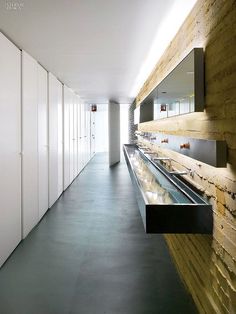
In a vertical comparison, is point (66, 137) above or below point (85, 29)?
below

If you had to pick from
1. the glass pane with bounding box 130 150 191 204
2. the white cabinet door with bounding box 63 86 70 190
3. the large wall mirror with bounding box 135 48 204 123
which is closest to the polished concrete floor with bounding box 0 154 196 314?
the glass pane with bounding box 130 150 191 204

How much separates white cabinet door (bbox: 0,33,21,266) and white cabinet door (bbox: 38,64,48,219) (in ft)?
3.51

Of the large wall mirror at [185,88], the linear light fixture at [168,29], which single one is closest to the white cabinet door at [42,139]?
the linear light fixture at [168,29]

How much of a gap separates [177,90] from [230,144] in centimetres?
158

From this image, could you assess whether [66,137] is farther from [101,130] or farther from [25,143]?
[101,130]

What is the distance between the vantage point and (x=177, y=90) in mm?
3240

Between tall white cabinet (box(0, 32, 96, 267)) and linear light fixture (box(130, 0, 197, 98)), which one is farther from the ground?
linear light fixture (box(130, 0, 197, 98))

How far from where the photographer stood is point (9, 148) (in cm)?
348

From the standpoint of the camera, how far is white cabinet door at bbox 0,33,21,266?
3.27 meters

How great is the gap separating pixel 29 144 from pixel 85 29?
1789 mm

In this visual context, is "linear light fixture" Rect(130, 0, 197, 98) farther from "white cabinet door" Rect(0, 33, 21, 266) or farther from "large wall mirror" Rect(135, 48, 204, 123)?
"white cabinet door" Rect(0, 33, 21, 266)

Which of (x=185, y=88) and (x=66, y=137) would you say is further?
(x=66, y=137)

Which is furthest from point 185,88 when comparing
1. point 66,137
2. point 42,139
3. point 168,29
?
point 66,137

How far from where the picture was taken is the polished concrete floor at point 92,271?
2.61 metres
